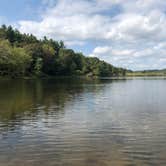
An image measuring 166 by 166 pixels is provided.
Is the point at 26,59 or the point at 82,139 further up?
the point at 26,59

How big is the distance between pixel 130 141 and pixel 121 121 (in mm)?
7419

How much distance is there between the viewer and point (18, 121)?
25562 mm

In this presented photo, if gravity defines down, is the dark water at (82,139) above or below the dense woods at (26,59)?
below

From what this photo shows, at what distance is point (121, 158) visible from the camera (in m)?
15.1

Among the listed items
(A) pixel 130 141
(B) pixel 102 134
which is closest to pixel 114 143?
(A) pixel 130 141

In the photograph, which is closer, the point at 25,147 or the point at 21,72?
the point at 25,147

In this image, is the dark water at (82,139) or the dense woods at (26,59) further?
the dense woods at (26,59)

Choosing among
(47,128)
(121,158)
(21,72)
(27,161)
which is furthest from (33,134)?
(21,72)

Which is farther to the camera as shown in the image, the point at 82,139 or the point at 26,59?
the point at 26,59

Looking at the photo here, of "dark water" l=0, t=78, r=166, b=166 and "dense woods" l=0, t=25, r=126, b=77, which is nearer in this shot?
"dark water" l=0, t=78, r=166, b=166

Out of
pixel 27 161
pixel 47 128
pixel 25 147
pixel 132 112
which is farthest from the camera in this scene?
pixel 132 112

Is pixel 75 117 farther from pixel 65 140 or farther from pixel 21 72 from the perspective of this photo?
pixel 21 72

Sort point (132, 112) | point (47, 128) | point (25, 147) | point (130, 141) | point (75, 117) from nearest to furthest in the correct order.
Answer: point (25, 147), point (130, 141), point (47, 128), point (75, 117), point (132, 112)

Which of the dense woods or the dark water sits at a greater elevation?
the dense woods
